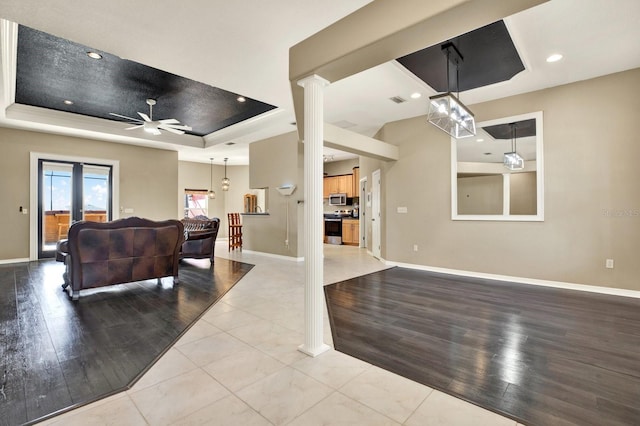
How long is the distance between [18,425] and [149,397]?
23.0 inches

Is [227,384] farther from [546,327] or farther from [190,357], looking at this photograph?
[546,327]

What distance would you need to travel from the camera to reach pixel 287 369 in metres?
2.05

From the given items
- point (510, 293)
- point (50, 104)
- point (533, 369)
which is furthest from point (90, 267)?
point (510, 293)

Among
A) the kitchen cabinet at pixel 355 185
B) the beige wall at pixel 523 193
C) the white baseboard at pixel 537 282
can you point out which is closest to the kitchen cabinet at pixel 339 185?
the kitchen cabinet at pixel 355 185

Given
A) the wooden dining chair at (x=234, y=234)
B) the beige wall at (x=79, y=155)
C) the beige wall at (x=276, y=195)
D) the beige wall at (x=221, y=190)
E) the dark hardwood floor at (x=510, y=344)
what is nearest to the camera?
the dark hardwood floor at (x=510, y=344)

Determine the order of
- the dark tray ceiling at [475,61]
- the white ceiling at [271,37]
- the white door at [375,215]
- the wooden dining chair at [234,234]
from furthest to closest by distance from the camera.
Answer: the wooden dining chair at [234,234] → the white door at [375,215] → the dark tray ceiling at [475,61] → the white ceiling at [271,37]

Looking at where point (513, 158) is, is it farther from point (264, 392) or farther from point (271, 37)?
point (264, 392)

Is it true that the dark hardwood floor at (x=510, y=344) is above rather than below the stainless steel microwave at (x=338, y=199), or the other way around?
below

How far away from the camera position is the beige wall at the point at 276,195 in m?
6.61

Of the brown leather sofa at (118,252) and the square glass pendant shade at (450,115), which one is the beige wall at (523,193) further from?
the brown leather sofa at (118,252)

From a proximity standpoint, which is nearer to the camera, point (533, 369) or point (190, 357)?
point (533, 369)

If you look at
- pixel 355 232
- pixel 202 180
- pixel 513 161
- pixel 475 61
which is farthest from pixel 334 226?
pixel 475 61

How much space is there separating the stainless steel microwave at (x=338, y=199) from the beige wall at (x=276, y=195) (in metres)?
3.30

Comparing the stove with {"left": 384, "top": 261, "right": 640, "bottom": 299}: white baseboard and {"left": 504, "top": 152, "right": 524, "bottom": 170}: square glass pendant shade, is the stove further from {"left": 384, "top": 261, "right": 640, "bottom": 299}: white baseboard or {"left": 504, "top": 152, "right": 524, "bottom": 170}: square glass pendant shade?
{"left": 504, "top": 152, "right": 524, "bottom": 170}: square glass pendant shade
